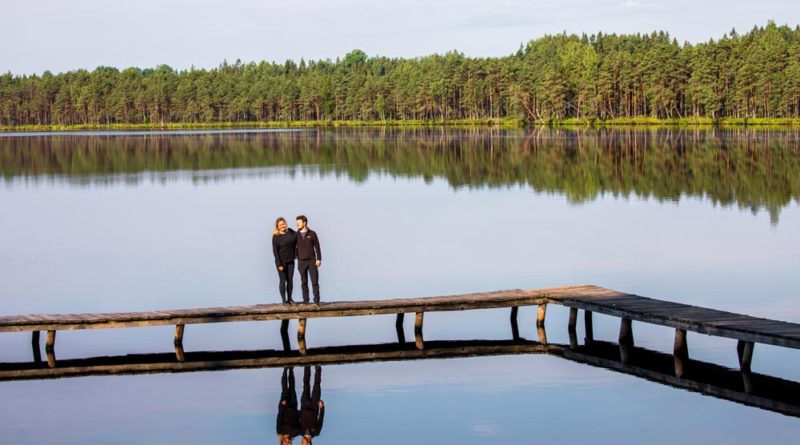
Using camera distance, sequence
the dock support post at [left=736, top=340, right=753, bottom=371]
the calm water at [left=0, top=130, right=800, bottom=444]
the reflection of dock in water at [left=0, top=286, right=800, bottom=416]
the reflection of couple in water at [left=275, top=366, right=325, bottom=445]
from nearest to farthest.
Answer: the reflection of couple in water at [left=275, top=366, right=325, bottom=445] → the calm water at [left=0, top=130, right=800, bottom=444] → the dock support post at [left=736, top=340, right=753, bottom=371] → the reflection of dock in water at [left=0, top=286, right=800, bottom=416]

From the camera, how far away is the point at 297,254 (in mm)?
24344

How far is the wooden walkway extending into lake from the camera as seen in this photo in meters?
21.1

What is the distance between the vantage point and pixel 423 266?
3672 centimetres

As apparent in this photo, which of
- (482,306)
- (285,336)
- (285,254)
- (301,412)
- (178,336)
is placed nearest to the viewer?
(301,412)

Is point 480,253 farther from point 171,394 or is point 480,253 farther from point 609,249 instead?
point 171,394

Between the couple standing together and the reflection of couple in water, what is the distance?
9.05ft

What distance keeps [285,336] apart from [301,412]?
235 inches

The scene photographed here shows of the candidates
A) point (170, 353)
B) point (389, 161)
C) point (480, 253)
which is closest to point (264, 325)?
point (170, 353)

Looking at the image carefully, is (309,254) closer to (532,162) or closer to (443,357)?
(443,357)

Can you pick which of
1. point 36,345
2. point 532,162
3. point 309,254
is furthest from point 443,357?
point 532,162

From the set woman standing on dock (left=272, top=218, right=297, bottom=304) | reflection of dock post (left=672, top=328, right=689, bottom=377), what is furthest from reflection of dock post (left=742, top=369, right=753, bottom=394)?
woman standing on dock (left=272, top=218, right=297, bottom=304)

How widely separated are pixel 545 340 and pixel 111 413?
9510 millimetres

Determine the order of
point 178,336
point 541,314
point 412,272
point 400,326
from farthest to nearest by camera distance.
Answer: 1. point 412,272
2. point 400,326
3. point 541,314
4. point 178,336

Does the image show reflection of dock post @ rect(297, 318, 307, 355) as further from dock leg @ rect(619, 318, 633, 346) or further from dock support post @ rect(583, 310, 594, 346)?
dock leg @ rect(619, 318, 633, 346)
